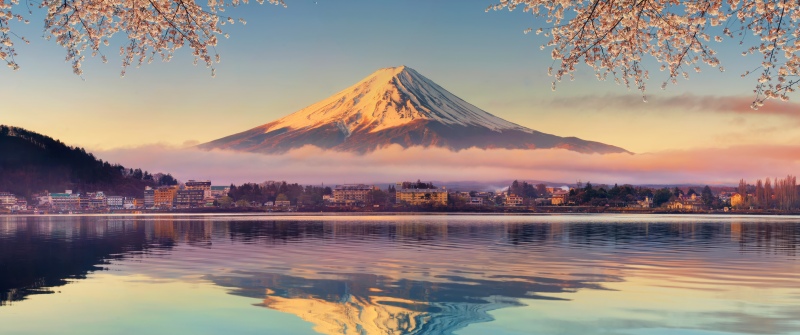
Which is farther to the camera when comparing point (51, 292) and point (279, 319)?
point (51, 292)

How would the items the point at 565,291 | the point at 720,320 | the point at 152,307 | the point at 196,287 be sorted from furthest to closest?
the point at 196,287, the point at 565,291, the point at 152,307, the point at 720,320

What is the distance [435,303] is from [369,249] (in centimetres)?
2053

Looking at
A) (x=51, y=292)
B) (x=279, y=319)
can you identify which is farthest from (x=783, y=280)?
(x=51, y=292)

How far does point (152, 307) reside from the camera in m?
18.5

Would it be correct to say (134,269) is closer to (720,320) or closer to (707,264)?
(720,320)

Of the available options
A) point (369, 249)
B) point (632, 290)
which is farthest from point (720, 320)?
point (369, 249)

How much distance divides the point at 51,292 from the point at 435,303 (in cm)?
1171

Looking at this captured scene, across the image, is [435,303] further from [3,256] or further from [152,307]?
[3,256]

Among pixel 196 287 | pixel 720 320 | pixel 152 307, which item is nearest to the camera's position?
pixel 720 320

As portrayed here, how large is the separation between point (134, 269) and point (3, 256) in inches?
437

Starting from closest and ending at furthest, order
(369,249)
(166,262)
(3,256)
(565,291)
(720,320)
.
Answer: (720,320) → (565,291) → (166,262) → (3,256) → (369,249)

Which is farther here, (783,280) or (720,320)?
(783,280)

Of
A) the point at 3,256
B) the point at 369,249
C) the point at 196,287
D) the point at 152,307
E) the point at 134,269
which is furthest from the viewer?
the point at 369,249

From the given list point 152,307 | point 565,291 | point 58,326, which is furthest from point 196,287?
point 565,291
